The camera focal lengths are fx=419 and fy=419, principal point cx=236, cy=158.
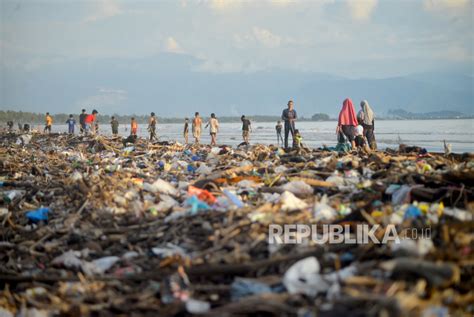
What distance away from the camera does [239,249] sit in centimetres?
322

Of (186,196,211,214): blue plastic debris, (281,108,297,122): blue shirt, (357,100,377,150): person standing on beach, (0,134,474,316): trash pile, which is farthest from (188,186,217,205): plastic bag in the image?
(281,108,297,122): blue shirt

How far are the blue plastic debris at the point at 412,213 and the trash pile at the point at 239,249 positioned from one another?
0.06 ft

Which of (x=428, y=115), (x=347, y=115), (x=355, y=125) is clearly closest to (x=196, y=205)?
(x=347, y=115)

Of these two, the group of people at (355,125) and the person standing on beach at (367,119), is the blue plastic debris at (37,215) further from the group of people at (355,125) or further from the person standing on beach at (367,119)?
the person standing on beach at (367,119)

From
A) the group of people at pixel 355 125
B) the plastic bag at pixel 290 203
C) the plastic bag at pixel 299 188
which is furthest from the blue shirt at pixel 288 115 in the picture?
the plastic bag at pixel 290 203

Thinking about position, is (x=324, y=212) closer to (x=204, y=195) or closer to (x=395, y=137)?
(x=204, y=195)

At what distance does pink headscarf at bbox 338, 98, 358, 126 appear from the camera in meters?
10.3

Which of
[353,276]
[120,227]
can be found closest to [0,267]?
[120,227]

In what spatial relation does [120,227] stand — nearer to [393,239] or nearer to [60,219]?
[60,219]

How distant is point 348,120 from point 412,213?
6912 mm

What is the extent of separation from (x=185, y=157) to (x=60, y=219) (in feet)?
20.7

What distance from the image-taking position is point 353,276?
8.33ft

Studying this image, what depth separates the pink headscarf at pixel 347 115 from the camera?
10312mm

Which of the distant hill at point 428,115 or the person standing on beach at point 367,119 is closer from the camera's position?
the person standing on beach at point 367,119
